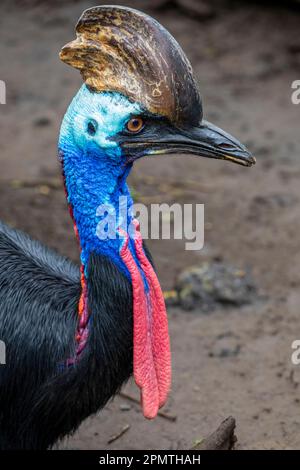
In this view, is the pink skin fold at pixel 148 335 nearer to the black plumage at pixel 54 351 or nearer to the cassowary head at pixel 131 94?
the black plumage at pixel 54 351

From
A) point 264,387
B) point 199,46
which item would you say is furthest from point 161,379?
point 199,46

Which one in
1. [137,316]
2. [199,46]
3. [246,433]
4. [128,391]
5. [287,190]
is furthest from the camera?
[199,46]

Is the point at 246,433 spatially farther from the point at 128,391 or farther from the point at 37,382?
the point at 37,382

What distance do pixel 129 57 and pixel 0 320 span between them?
0.93 m

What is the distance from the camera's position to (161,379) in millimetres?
2973

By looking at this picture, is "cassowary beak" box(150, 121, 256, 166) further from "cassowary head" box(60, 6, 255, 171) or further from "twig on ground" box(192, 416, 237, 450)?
"twig on ground" box(192, 416, 237, 450)

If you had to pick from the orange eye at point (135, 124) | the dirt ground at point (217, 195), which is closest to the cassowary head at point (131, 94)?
the orange eye at point (135, 124)

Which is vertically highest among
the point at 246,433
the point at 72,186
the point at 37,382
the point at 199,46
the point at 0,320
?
the point at 199,46

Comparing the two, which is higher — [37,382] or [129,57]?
[129,57]

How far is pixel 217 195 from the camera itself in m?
5.75

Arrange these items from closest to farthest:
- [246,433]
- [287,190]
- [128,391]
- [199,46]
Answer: [246,433], [128,391], [287,190], [199,46]

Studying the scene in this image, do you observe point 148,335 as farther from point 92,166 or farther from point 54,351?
point 92,166

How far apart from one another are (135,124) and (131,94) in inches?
4.2

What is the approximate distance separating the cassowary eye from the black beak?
5.2 inches
